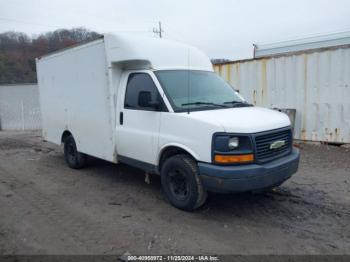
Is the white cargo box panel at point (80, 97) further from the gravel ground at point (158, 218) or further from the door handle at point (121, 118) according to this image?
the gravel ground at point (158, 218)

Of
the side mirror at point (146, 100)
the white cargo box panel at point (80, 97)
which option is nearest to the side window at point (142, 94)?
the side mirror at point (146, 100)

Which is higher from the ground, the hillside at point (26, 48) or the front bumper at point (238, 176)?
the hillside at point (26, 48)

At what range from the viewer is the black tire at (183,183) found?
14.0ft

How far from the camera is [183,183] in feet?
15.0

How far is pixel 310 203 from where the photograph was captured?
4797 mm

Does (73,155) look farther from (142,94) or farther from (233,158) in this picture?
(233,158)

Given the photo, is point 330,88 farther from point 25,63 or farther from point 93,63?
point 25,63

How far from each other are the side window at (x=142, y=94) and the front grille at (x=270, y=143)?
150cm

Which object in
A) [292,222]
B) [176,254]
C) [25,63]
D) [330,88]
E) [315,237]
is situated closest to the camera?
[176,254]

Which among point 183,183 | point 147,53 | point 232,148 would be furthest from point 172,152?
point 147,53

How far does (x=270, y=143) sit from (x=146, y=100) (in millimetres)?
1955

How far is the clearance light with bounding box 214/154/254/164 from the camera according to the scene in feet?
12.9

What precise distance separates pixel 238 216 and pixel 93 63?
149 inches

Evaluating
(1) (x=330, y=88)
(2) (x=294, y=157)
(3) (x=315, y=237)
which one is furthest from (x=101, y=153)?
(1) (x=330, y=88)
